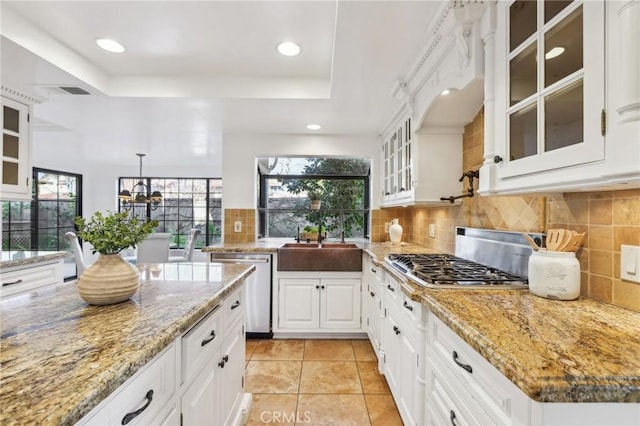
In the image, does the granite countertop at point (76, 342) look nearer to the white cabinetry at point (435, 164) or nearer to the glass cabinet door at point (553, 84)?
the glass cabinet door at point (553, 84)

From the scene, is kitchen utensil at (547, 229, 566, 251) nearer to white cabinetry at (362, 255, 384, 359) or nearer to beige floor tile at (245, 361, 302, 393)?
white cabinetry at (362, 255, 384, 359)

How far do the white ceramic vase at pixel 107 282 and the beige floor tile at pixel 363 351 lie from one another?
2.07 m

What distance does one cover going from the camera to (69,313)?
97 cm

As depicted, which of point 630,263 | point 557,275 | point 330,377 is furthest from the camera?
point 330,377

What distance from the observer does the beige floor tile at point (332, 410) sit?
181 centimetres

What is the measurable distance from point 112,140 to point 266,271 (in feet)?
9.86

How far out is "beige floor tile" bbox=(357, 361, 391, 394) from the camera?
213 centimetres

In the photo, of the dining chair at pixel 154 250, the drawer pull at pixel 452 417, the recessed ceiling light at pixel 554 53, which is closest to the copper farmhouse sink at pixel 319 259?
the drawer pull at pixel 452 417

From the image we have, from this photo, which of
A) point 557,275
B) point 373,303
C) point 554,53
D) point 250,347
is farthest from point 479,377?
point 250,347

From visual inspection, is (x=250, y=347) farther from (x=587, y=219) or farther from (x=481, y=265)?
(x=587, y=219)

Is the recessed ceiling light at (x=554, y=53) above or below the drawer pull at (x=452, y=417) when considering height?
above

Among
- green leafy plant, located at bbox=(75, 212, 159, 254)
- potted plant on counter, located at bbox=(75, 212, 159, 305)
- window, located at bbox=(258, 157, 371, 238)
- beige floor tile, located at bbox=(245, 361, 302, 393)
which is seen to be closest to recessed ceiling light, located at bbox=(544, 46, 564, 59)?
green leafy plant, located at bbox=(75, 212, 159, 254)

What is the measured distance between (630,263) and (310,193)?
3.11 metres

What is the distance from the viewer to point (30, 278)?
2.42 meters
